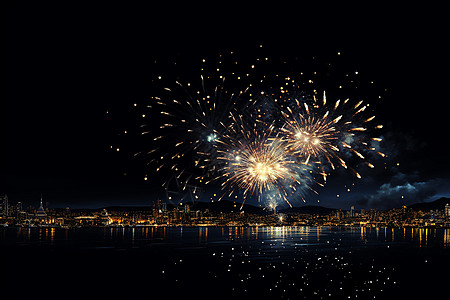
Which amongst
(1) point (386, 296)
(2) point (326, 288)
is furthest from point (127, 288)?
(1) point (386, 296)

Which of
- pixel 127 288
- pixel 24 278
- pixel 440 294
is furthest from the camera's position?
pixel 24 278

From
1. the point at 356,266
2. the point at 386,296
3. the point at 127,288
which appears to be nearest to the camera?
the point at 386,296

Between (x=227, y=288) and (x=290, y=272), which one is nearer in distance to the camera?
(x=227, y=288)

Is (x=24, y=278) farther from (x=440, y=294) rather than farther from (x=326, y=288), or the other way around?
(x=440, y=294)

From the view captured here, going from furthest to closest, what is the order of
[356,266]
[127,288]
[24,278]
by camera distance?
[356,266] → [24,278] → [127,288]

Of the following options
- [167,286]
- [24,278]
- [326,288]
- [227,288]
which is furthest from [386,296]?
[24,278]

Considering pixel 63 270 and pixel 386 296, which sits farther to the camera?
pixel 63 270

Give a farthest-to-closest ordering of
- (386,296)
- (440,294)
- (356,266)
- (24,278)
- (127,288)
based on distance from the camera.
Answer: (356,266) → (24,278) → (127,288) → (440,294) → (386,296)

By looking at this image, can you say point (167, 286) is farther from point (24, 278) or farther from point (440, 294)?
point (440, 294)
